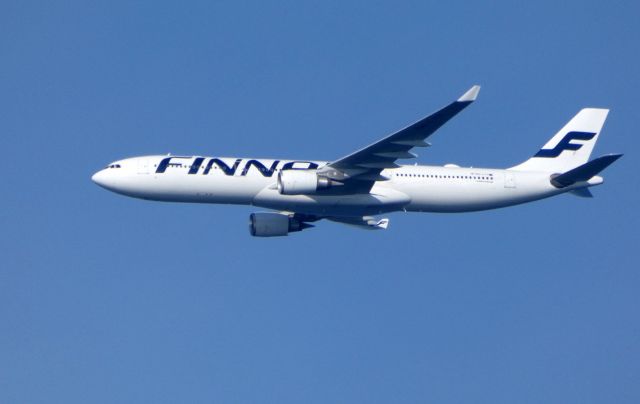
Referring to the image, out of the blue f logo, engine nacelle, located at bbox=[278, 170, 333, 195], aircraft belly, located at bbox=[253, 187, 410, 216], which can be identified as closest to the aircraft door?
aircraft belly, located at bbox=[253, 187, 410, 216]

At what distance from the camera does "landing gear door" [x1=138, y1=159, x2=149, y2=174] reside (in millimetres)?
55000

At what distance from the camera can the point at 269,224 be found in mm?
59719

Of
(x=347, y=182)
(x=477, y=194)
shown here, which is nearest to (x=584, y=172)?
(x=477, y=194)

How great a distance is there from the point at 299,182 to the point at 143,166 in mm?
8720

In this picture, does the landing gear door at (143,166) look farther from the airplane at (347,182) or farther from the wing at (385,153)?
the wing at (385,153)

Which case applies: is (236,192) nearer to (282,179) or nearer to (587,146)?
(282,179)

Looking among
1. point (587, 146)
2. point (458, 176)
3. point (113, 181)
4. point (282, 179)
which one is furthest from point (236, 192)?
point (587, 146)

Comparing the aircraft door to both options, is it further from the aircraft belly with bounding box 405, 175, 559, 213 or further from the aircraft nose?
the aircraft belly with bounding box 405, 175, 559, 213

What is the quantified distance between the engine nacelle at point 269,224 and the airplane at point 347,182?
0.22ft

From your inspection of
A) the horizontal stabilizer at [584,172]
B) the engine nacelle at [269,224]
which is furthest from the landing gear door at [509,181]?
the engine nacelle at [269,224]

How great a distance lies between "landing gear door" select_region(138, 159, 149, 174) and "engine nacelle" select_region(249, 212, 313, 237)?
7730 millimetres

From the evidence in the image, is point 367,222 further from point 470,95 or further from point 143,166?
Answer: point 470,95

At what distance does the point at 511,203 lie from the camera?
5878cm

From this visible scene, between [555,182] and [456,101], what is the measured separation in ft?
43.5
